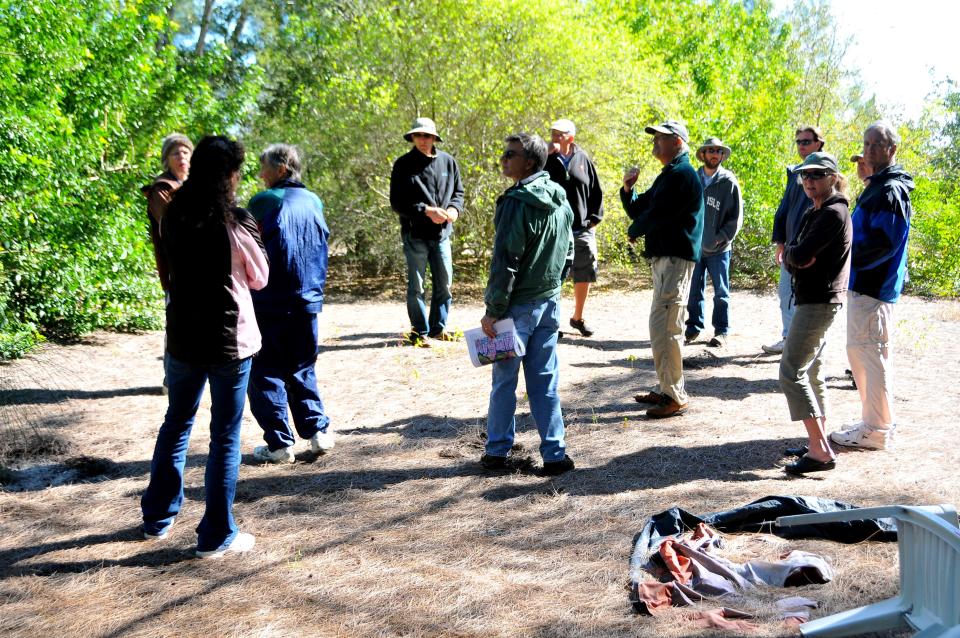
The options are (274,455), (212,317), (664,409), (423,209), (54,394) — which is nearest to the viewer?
(212,317)

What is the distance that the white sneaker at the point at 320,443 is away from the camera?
5363 mm

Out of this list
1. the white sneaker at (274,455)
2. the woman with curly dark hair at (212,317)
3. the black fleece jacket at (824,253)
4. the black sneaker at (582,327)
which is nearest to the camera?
the woman with curly dark hair at (212,317)

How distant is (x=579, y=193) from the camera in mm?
8328

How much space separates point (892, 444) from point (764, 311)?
545 cm

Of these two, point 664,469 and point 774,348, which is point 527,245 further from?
point 774,348

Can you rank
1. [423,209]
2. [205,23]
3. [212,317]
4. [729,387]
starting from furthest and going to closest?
[205,23]
[423,209]
[729,387]
[212,317]

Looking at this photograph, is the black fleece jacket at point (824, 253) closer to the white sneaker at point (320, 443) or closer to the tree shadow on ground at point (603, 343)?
the white sneaker at point (320, 443)

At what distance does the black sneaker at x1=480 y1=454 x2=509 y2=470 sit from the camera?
16.6ft

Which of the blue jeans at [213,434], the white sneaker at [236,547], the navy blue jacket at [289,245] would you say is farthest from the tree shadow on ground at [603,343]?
the blue jeans at [213,434]

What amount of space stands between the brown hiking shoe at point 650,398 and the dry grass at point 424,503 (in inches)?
5.6

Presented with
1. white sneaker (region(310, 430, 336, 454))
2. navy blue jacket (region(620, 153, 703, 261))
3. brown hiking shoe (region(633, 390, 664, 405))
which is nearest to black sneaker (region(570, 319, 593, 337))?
brown hiking shoe (region(633, 390, 664, 405))

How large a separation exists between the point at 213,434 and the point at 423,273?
484 cm

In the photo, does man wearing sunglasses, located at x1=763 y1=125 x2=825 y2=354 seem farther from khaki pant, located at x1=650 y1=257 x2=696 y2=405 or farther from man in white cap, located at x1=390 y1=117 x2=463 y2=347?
man in white cap, located at x1=390 y1=117 x2=463 y2=347

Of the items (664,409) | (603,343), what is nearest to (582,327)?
(603,343)
